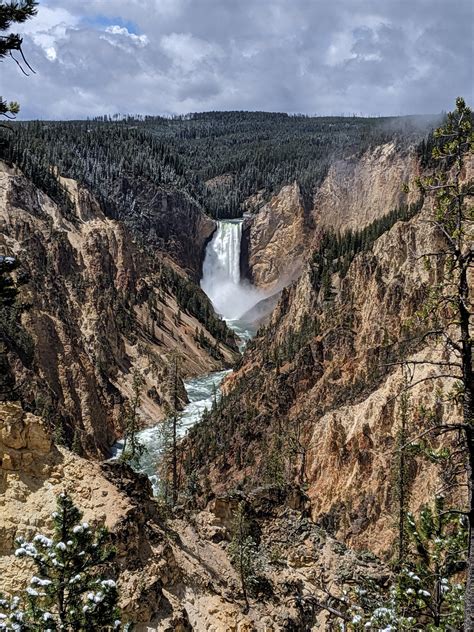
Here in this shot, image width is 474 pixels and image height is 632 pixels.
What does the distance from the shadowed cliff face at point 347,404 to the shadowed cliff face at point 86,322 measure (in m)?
11.3

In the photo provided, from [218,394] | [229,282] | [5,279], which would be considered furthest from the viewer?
[229,282]

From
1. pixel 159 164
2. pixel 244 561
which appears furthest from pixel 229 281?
pixel 244 561

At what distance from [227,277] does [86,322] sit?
2490 inches

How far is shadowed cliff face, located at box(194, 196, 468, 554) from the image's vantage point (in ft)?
105

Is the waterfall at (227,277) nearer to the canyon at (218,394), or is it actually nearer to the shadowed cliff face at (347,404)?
the canyon at (218,394)

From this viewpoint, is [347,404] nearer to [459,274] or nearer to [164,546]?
[164,546]

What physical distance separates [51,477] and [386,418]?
23852 mm

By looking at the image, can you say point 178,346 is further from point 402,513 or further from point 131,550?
point 131,550

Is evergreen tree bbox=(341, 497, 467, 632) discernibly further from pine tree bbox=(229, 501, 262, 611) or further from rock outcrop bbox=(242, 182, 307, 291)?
rock outcrop bbox=(242, 182, 307, 291)

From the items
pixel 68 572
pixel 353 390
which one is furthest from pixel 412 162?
pixel 68 572

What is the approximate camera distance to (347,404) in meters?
38.6

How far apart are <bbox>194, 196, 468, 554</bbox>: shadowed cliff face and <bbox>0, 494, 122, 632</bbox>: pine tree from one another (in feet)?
63.1

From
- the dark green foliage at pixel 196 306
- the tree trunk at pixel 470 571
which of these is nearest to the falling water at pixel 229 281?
the dark green foliage at pixel 196 306

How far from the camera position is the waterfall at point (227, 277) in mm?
119625
